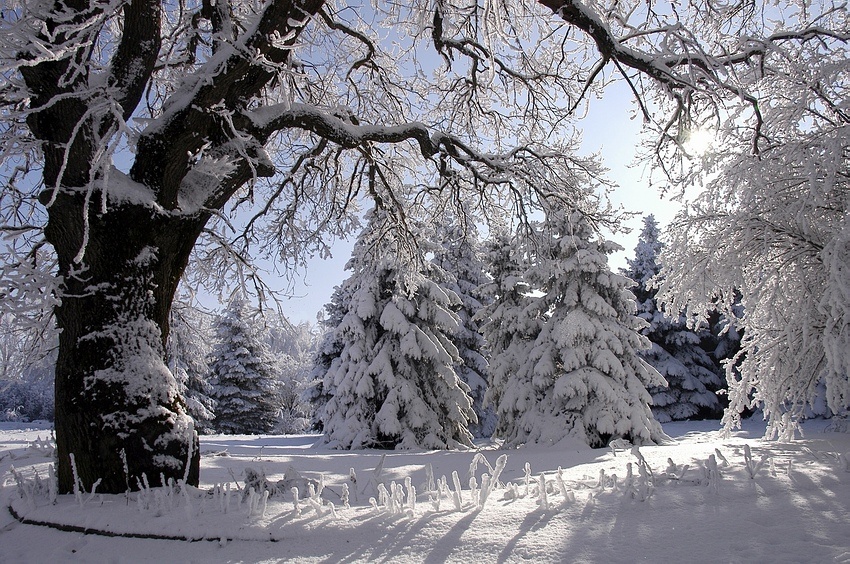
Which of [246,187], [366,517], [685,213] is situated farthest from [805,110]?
[246,187]

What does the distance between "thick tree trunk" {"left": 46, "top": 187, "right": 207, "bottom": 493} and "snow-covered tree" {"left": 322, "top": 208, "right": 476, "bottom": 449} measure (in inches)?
395

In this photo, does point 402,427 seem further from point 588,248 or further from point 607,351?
point 588,248

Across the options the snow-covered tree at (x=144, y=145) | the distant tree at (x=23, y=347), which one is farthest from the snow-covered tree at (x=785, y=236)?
the distant tree at (x=23, y=347)

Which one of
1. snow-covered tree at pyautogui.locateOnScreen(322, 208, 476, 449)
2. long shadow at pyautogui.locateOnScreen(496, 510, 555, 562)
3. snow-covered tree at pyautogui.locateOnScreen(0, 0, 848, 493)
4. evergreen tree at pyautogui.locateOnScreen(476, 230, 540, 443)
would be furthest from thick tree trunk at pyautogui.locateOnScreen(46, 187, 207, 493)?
evergreen tree at pyautogui.locateOnScreen(476, 230, 540, 443)

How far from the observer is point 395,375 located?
15.2 m

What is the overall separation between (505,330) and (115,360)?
45.2 feet

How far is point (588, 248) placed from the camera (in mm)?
14219

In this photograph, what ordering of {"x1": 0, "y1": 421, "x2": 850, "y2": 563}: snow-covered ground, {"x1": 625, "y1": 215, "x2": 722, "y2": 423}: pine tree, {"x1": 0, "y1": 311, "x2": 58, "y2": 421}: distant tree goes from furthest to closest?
1. {"x1": 625, "y1": 215, "x2": 722, "y2": 423}: pine tree
2. {"x1": 0, "y1": 311, "x2": 58, "y2": 421}: distant tree
3. {"x1": 0, "y1": 421, "x2": 850, "y2": 563}: snow-covered ground

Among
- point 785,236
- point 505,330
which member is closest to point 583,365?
point 505,330

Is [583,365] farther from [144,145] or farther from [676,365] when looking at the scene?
[676,365]

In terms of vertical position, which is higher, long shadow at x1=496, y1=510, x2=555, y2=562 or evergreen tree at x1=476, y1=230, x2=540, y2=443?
evergreen tree at x1=476, y1=230, x2=540, y2=443

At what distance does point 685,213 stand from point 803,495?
5741 mm

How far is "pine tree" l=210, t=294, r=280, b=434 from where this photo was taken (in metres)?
27.5

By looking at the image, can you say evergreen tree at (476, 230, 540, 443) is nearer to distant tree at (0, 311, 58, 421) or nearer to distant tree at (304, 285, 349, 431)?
distant tree at (304, 285, 349, 431)
